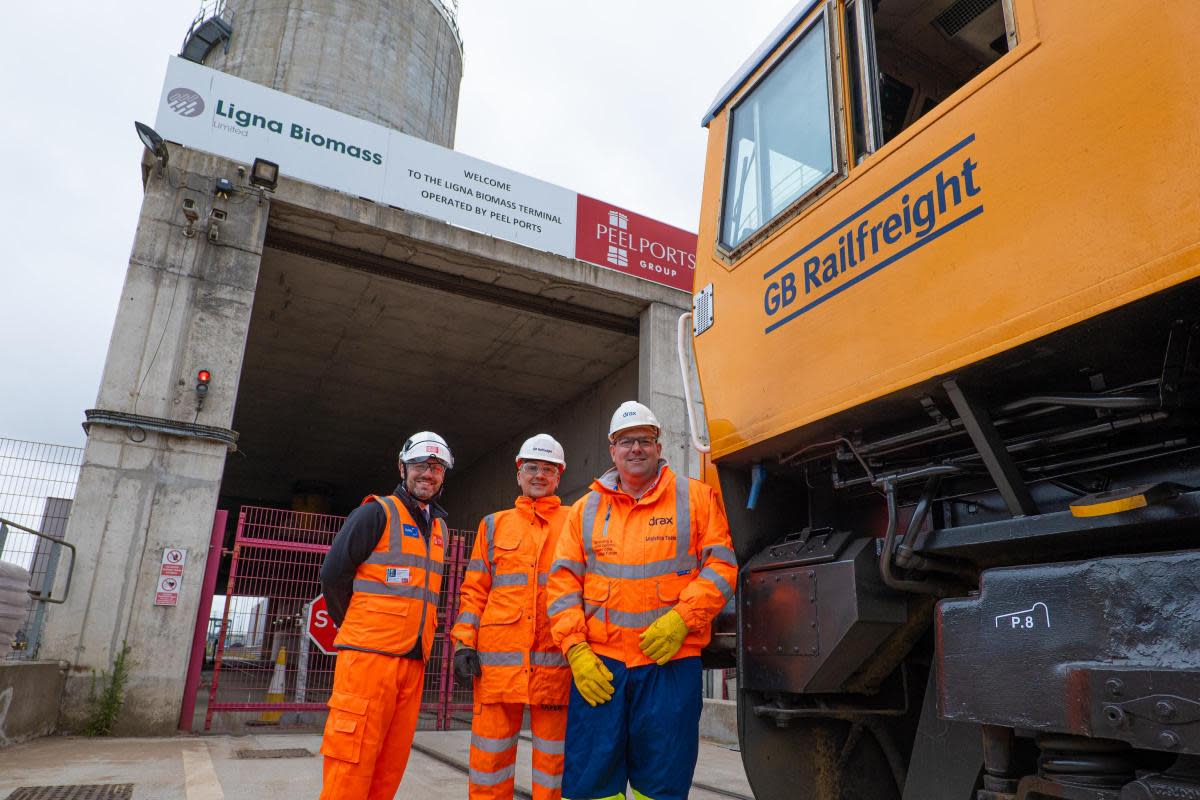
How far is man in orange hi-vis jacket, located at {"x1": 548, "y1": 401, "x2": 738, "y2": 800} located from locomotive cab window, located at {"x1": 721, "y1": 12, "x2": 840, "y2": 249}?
1.10 meters

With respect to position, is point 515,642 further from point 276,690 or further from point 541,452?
point 276,690

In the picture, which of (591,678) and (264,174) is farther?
(264,174)

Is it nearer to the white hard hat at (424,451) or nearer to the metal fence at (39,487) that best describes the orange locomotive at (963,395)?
the white hard hat at (424,451)

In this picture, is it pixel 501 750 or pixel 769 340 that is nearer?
pixel 769 340

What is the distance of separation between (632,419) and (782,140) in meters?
1.26

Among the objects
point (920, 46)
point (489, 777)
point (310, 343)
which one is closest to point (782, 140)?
point (920, 46)

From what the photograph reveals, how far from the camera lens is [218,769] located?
5117mm

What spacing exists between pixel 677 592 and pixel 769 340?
1.01m

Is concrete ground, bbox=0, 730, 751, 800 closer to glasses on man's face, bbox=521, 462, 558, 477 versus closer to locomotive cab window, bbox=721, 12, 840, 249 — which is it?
glasses on man's face, bbox=521, 462, 558, 477

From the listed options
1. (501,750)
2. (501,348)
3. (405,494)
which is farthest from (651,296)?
(501,750)

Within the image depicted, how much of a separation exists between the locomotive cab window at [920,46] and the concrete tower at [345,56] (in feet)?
38.6

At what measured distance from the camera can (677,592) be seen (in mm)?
2871

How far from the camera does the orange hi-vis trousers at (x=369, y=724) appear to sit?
303 cm

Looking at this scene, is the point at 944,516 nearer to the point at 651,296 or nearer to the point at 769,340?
the point at 769,340
